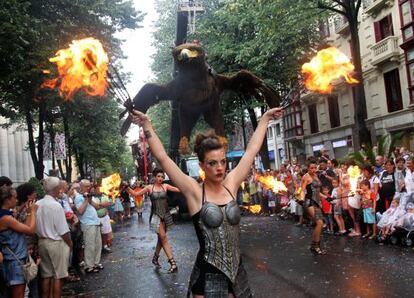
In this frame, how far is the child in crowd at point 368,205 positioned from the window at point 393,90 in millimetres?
15527

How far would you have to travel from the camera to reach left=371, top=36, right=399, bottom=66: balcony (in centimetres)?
2416

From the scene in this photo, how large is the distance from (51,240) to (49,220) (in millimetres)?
268

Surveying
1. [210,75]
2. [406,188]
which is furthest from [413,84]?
[210,75]

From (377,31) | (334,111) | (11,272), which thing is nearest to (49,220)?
(11,272)

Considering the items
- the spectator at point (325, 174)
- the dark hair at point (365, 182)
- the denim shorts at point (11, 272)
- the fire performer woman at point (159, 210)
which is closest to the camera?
the denim shorts at point (11, 272)

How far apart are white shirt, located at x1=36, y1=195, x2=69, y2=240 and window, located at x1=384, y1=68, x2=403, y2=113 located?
22367mm

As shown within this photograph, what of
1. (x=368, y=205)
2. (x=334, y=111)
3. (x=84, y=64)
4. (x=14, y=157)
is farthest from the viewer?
(x=14, y=157)

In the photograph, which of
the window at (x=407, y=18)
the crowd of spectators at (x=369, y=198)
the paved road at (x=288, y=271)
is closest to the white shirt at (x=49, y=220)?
the paved road at (x=288, y=271)

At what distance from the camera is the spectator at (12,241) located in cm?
531

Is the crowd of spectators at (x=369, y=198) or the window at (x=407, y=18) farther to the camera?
the window at (x=407, y=18)

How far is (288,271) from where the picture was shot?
7645 millimetres

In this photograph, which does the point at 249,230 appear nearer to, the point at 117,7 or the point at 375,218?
the point at 375,218

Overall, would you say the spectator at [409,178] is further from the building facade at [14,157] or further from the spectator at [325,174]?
the building facade at [14,157]

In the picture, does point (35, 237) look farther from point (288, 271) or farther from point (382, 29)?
point (382, 29)
